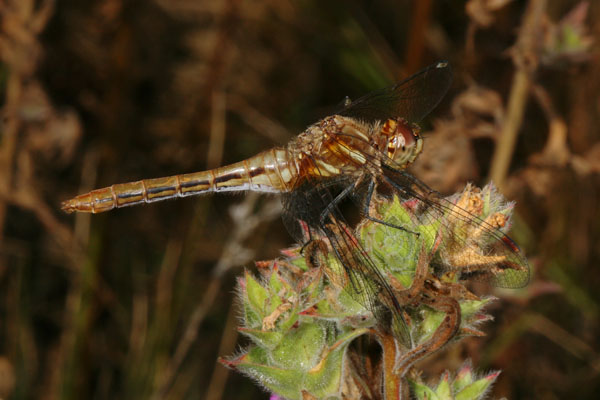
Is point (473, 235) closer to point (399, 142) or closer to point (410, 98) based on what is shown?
point (399, 142)

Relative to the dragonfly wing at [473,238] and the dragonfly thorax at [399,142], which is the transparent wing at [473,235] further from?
the dragonfly thorax at [399,142]

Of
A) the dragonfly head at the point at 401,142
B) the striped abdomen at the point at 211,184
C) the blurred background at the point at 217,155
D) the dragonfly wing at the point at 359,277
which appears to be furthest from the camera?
the blurred background at the point at 217,155

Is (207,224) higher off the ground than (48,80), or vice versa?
(48,80)

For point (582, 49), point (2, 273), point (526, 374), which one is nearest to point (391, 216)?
point (582, 49)

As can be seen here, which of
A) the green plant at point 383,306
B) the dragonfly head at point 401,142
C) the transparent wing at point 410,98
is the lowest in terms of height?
the green plant at point 383,306

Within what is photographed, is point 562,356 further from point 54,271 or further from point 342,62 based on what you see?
point 54,271

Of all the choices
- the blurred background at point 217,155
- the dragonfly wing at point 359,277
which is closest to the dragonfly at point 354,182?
the dragonfly wing at point 359,277

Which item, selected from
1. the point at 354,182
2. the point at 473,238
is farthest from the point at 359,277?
the point at 354,182
